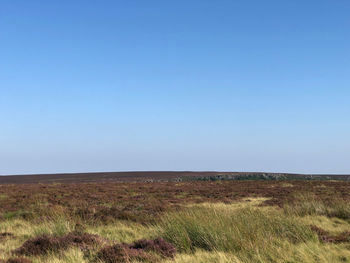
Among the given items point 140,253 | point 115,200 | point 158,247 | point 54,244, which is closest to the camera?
point 140,253

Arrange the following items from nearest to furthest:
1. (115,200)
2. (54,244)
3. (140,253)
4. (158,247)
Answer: (140,253)
(158,247)
(54,244)
(115,200)

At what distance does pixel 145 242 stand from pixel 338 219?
8680 mm

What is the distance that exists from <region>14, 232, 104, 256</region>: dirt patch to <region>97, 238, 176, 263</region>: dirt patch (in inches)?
38.5

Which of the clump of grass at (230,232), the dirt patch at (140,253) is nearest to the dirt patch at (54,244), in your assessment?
the dirt patch at (140,253)

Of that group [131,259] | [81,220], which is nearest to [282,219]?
[131,259]

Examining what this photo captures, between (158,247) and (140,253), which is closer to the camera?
(140,253)

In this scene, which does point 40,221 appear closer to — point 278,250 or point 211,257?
point 211,257

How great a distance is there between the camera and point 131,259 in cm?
653

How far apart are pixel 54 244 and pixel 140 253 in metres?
2.19

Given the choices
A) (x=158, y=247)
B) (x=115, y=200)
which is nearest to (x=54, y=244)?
(x=158, y=247)

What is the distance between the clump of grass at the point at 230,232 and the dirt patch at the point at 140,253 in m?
0.46

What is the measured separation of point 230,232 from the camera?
293 inches

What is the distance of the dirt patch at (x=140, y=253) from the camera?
260 inches

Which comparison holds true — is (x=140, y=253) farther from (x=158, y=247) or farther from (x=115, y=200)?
(x=115, y=200)
